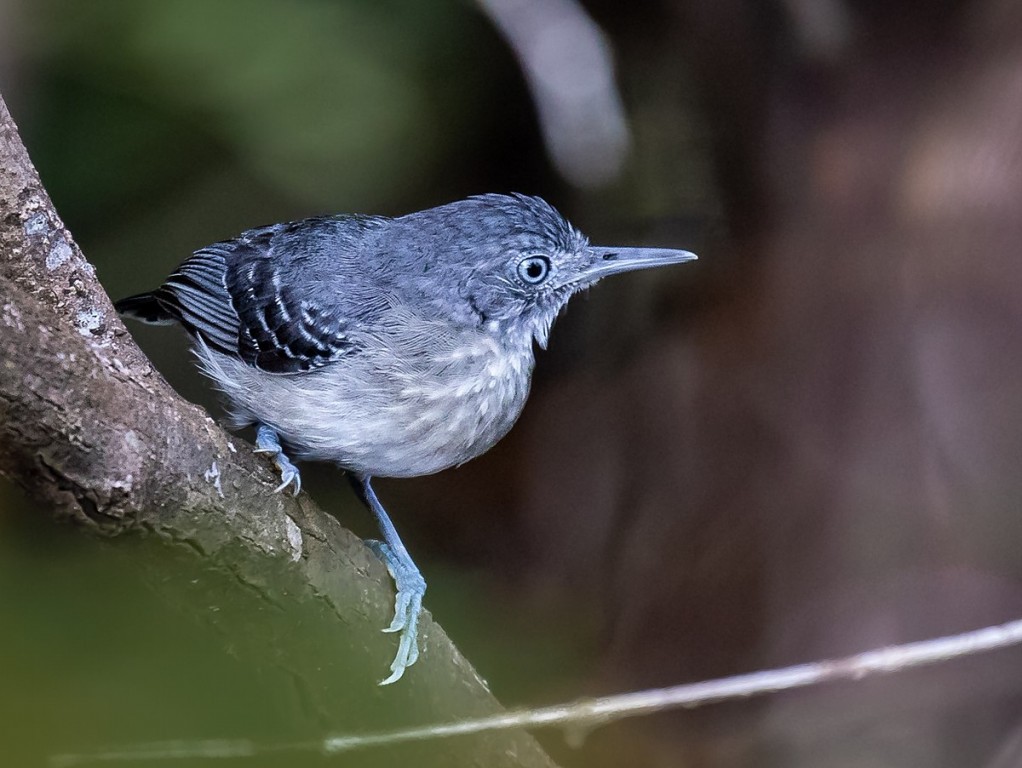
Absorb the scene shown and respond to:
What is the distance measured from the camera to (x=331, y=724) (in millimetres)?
2604

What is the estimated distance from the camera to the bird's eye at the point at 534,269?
3334mm

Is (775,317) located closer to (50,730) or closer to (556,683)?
(556,683)

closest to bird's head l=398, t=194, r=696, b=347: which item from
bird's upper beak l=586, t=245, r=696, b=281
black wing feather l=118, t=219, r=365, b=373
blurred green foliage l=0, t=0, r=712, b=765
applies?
bird's upper beak l=586, t=245, r=696, b=281

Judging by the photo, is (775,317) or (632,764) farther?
(775,317)

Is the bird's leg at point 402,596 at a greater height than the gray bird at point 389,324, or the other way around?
the gray bird at point 389,324

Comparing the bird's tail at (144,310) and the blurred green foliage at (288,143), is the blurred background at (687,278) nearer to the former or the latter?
the blurred green foliage at (288,143)

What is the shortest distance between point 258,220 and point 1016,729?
3773 mm

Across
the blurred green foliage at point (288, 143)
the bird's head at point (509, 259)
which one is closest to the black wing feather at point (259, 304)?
the bird's head at point (509, 259)

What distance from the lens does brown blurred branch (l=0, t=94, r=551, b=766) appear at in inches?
68.6

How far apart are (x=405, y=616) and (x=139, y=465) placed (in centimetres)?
110

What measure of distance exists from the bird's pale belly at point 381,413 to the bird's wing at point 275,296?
90 millimetres

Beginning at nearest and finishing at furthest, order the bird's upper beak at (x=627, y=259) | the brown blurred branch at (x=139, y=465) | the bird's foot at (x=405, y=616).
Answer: the brown blurred branch at (x=139, y=465)
the bird's foot at (x=405, y=616)
the bird's upper beak at (x=627, y=259)

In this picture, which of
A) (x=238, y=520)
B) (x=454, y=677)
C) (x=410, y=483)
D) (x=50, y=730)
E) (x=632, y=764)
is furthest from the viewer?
(x=410, y=483)

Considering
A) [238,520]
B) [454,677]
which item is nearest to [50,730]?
[238,520]
